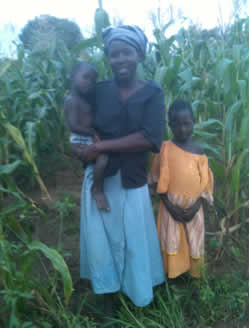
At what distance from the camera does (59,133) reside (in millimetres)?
3111

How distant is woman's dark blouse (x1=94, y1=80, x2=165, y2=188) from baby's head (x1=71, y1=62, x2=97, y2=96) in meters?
0.05

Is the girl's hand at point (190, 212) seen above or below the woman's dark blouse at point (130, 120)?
below

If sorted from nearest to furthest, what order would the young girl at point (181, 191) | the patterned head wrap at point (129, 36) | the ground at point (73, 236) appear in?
the patterned head wrap at point (129, 36) < the young girl at point (181, 191) < the ground at point (73, 236)

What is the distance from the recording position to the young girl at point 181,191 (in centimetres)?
163

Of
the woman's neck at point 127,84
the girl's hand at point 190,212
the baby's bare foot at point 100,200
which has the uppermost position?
the woman's neck at point 127,84

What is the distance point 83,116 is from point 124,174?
1.15 feet

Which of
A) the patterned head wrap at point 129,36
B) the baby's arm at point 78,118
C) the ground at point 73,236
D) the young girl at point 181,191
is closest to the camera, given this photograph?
the patterned head wrap at point 129,36

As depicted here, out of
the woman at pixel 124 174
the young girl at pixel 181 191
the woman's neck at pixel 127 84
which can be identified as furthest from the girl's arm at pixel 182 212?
the woman's neck at pixel 127 84

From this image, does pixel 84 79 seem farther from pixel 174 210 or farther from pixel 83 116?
pixel 174 210

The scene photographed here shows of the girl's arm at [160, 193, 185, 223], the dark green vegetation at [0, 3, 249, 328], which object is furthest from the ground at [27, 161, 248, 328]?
the girl's arm at [160, 193, 185, 223]

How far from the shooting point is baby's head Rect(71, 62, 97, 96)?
4.90 feet

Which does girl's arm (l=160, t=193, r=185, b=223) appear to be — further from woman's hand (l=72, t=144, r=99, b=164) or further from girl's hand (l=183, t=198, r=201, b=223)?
woman's hand (l=72, t=144, r=99, b=164)

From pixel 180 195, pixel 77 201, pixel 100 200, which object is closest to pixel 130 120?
pixel 100 200

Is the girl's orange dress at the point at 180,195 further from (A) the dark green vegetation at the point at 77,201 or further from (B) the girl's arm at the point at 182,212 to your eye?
(A) the dark green vegetation at the point at 77,201
